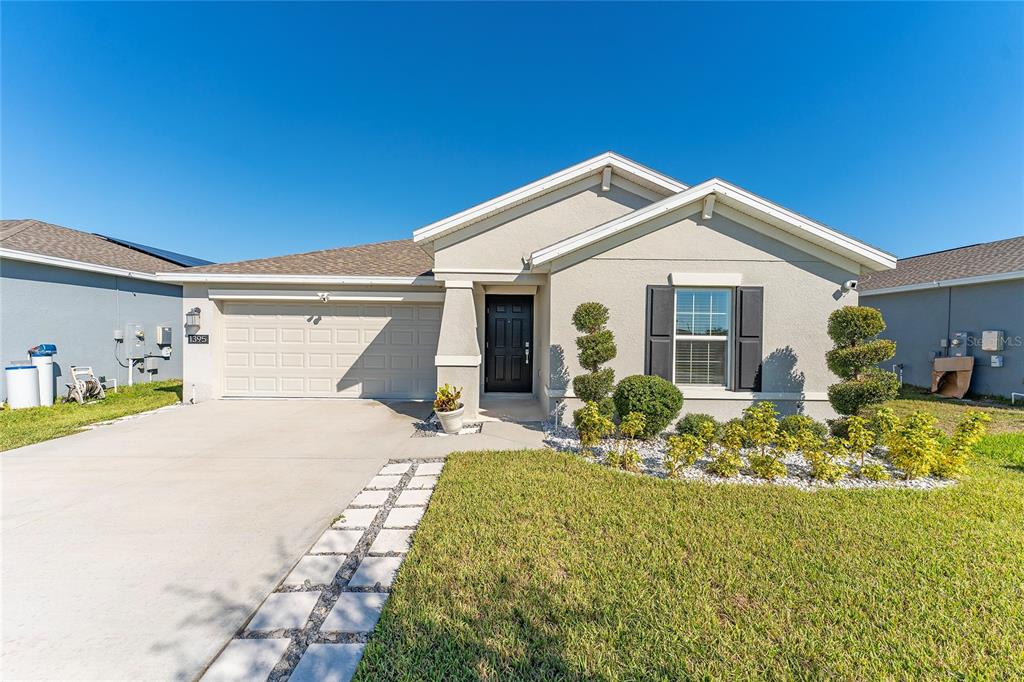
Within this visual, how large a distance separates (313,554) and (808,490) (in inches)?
204

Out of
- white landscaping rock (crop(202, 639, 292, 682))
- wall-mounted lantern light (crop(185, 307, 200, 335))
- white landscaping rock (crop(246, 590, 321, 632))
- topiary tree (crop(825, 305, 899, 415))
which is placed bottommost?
white landscaping rock (crop(202, 639, 292, 682))

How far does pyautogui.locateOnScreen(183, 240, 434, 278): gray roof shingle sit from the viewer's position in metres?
9.41

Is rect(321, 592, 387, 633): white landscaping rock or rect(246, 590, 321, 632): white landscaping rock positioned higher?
rect(321, 592, 387, 633): white landscaping rock

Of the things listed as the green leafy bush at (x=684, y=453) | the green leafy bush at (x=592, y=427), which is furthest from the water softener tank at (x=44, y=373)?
the green leafy bush at (x=684, y=453)

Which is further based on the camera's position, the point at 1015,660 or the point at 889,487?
the point at 889,487

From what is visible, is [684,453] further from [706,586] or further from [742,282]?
[742,282]

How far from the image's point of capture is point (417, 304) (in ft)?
32.0

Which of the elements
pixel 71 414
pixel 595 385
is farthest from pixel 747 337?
pixel 71 414

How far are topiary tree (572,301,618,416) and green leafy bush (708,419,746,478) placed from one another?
5.50 ft

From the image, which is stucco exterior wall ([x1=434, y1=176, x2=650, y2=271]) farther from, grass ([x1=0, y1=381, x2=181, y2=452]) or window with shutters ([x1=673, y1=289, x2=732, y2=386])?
grass ([x1=0, y1=381, x2=181, y2=452])

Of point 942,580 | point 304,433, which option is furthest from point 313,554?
point 942,580

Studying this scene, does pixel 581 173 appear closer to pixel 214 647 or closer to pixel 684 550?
pixel 684 550

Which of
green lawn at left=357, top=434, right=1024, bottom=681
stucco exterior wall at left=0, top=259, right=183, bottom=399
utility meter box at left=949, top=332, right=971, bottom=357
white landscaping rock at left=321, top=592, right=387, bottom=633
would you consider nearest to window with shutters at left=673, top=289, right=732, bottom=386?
green lawn at left=357, top=434, right=1024, bottom=681

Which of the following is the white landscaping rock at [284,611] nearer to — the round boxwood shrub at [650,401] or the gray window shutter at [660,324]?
the round boxwood shrub at [650,401]
